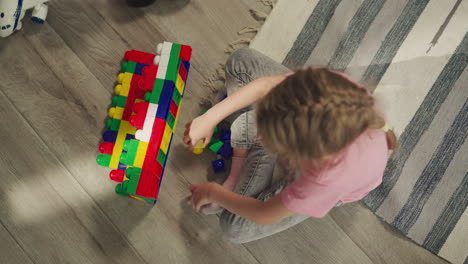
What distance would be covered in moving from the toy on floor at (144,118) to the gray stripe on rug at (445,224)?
2.19 ft

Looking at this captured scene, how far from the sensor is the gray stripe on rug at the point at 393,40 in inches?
39.1

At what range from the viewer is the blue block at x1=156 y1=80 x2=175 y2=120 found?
0.85 m

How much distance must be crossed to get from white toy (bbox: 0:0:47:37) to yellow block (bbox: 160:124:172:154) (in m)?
0.45

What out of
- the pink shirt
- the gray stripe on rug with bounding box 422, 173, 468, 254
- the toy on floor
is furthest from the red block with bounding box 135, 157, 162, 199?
the gray stripe on rug with bounding box 422, 173, 468, 254

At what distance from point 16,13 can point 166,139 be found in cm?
47

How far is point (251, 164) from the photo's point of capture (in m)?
0.85

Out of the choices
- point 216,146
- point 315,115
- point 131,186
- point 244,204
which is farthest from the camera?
point 216,146

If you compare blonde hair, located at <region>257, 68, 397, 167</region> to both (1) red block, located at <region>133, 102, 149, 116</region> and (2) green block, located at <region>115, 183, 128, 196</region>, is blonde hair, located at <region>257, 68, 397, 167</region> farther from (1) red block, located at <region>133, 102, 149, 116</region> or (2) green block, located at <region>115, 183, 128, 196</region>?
(2) green block, located at <region>115, 183, 128, 196</region>

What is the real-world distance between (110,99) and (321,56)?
55 centimetres

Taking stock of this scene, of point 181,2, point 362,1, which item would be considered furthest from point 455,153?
point 181,2

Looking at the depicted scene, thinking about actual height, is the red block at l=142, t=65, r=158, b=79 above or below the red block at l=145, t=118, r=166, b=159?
above

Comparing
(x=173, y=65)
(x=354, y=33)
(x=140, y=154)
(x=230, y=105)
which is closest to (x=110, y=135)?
(x=140, y=154)

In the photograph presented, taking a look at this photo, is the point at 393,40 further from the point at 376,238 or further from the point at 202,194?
the point at 202,194

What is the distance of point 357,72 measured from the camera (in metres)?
1.00
